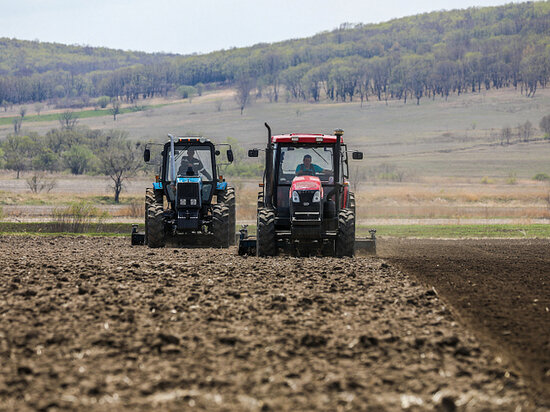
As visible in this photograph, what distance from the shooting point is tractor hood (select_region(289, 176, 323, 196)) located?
15172 mm

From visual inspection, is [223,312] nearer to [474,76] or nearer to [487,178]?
[487,178]

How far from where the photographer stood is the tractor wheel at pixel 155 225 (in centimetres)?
1895

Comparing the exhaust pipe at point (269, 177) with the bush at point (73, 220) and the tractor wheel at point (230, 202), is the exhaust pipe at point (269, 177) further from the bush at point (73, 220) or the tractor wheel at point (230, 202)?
the bush at point (73, 220)

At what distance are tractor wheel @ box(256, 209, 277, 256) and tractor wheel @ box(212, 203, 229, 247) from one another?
3326mm

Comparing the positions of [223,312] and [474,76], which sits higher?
[474,76]

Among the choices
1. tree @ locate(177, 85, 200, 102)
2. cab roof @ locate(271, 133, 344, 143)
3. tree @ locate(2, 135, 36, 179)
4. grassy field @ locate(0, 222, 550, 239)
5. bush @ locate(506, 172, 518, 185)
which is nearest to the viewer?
cab roof @ locate(271, 133, 344, 143)

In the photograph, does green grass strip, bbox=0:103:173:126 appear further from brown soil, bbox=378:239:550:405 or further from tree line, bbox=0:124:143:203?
brown soil, bbox=378:239:550:405

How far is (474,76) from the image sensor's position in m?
165

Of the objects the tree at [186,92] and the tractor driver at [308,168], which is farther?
the tree at [186,92]

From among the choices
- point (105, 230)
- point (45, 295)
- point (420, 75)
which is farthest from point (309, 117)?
point (45, 295)

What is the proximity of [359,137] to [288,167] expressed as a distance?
101497 millimetres

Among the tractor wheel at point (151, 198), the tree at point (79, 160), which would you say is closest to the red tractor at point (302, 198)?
the tractor wheel at point (151, 198)

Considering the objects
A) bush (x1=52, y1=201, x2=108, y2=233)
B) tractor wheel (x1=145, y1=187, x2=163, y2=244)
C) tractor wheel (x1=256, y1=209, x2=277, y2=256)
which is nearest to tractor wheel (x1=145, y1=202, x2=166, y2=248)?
tractor wheel (x1=145, y1=187, x2=163, y2=244)

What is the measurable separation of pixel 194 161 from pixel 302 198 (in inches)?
233
